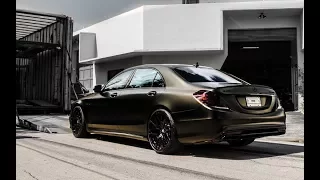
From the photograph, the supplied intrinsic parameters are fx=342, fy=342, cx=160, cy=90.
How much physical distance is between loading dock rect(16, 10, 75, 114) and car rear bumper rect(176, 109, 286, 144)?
8376 millimetres

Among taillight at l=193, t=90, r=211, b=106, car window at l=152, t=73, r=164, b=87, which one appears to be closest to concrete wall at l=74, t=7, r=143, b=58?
car window at l=152, t=73, r=164, b=87

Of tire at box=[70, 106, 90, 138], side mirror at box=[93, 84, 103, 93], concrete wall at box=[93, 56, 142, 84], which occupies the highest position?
concrete wall at box=[93, 56, 142, 84]

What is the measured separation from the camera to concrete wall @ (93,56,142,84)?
24.4 feet

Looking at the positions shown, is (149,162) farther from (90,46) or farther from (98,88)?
(90,46)

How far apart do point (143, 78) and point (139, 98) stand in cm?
32

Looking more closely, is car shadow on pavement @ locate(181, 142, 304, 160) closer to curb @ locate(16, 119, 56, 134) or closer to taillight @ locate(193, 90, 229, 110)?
taillight @ locate(193, 90, 229, 110)

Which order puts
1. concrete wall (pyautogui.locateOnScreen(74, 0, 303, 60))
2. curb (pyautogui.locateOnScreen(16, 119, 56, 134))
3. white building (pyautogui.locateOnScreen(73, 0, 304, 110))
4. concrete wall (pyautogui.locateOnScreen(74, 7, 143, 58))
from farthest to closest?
concrete wall (pyautogui.locateOnScreen(74, 0, 303, 60))
white building (pyautogui.locateOnScreen(73, 0, 304, 110))
concrete wall (pyautogui.locateOnScreen(74, 7, 143, 58))
curb (pyautogui.locateOnScreen(16, 119, 56, 134))

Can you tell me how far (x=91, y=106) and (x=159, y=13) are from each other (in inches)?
358

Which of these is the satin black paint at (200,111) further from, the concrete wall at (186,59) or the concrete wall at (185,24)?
the concrete wall at (185,24)

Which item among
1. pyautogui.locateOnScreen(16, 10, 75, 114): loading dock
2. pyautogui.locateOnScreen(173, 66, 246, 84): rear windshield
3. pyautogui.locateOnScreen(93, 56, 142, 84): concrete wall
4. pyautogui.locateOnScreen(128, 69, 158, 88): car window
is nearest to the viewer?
pyautogui.locateOnScreen(173, 66, 246, 84): rear windshield

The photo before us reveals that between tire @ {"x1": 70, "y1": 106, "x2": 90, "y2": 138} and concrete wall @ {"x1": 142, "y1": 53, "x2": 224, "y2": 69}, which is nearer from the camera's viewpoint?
tire @ {"x1": 70, "y1": 106, "x2": 90, "y2": 138}

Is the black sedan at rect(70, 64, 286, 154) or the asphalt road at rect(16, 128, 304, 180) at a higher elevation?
the black sedan at rect(70, 64, 286, 154)

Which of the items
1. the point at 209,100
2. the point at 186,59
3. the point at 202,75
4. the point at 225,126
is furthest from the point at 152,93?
the point at 186,59

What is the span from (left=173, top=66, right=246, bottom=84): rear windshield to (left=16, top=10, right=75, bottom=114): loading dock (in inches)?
305
